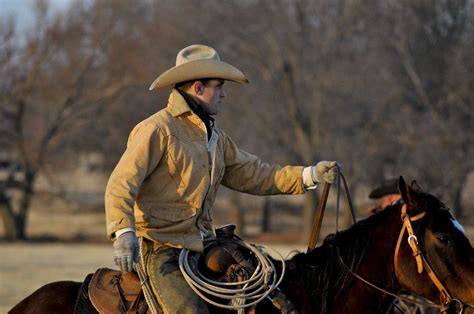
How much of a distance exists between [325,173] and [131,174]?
4.59 ft

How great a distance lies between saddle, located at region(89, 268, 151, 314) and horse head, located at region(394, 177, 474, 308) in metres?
1.58

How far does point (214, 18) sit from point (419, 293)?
102ft

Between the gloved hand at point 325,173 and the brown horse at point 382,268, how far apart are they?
46 centimetres

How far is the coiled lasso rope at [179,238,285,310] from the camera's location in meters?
5.18

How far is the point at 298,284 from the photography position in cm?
543

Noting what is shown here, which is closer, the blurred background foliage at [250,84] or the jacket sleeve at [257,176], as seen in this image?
the jacket sleeve at [257,176]

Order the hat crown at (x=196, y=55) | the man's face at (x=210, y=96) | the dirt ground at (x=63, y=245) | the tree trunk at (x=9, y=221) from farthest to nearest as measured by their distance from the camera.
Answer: the tree trunk at (x=9, y=221) < the dirt ground at (x=63, y=245) < the hat crown at (x=196, y=55) < the man's face at (x=210, y=96)

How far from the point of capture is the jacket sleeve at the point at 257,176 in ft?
19.6

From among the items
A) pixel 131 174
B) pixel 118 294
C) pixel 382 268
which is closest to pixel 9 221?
pixel 118 294

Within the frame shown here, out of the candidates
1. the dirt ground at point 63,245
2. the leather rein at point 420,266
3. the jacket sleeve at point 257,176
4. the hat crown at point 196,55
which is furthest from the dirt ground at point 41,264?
the leather rein at point 420,266

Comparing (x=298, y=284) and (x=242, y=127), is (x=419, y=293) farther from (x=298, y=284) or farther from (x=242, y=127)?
(x=242, y=127)

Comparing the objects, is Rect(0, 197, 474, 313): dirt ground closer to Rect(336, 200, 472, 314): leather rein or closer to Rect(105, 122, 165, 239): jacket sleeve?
Rect(105, 122, 165, 239): jacket sleeve

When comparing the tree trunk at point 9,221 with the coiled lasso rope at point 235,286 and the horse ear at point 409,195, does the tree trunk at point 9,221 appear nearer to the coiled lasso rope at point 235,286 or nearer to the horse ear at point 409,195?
the coiled lasso rope at point 235,286

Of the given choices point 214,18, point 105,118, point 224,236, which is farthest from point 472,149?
point 224,236
